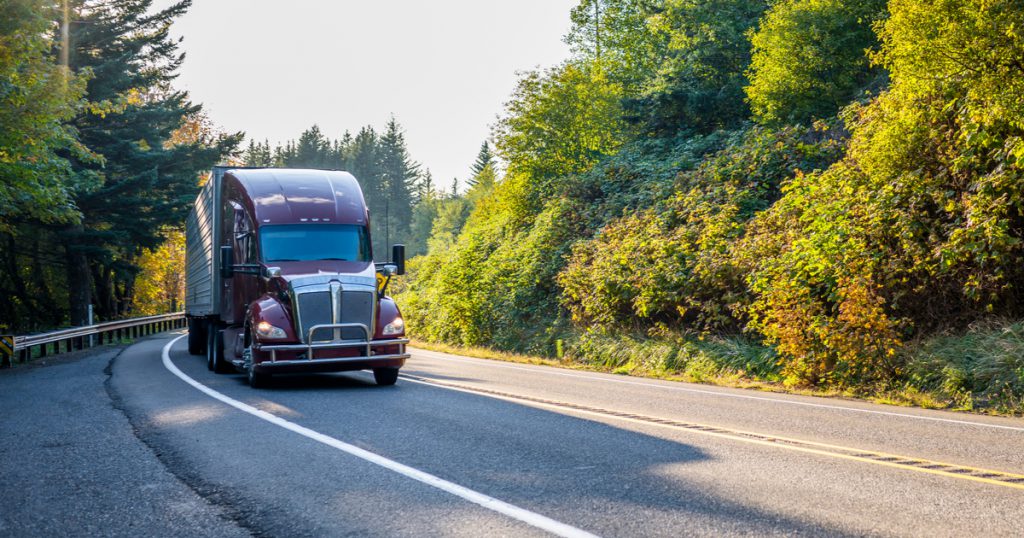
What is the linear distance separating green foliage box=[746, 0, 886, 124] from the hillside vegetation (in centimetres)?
7

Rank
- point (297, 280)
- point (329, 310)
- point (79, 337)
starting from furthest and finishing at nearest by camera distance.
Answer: point (79, 337)
point (297, 280)
point (329, 310)

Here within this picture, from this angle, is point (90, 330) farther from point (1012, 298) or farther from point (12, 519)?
point (1012, 298)

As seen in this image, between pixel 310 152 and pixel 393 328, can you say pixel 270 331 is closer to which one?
pixel 393 328

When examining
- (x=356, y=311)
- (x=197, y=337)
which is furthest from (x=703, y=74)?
(x=356, y=311)

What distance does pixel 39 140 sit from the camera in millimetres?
17594

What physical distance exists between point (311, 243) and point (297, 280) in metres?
1.25

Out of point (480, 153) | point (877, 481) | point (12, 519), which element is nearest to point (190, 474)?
point (12, 519)

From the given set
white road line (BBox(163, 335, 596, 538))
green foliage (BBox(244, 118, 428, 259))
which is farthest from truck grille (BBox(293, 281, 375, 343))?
green foliage (BBox(244, 118, 428, 259))

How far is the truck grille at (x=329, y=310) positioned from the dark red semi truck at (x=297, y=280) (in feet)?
0.05

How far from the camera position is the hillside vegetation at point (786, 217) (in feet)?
37.8

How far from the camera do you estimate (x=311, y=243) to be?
1367 cm

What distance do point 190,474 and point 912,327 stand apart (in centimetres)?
1064

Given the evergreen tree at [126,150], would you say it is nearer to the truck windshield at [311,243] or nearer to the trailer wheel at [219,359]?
the trailer wheel at [219,359]

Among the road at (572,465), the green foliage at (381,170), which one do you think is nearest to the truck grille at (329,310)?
the road at (572,465)
